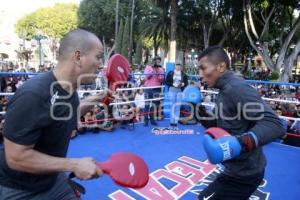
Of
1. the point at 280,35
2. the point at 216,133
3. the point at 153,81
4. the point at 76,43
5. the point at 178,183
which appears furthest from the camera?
the point at 280,35

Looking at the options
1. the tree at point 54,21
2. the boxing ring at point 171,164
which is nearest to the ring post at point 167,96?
the boxing ring at point 171,164

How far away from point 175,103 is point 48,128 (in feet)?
16.0

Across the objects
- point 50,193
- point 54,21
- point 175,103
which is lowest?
point 175,103

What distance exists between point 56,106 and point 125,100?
15.8 feet

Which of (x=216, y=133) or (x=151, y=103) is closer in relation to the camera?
(x=216, y=133)

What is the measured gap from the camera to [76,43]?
1.52m

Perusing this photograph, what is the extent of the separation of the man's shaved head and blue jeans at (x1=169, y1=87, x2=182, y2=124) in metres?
4.65

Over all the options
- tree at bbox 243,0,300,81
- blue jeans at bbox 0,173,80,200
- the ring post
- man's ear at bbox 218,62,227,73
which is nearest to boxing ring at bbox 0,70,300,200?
the ring post

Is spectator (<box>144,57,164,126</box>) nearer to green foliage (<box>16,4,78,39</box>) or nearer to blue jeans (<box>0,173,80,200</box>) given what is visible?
blue jeans (<box>0,173,80,200</box>)

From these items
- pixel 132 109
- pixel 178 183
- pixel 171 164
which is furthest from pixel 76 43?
pixel 132 109

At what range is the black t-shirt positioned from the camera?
130 centimetres

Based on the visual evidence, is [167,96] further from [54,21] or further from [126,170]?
[54,21]

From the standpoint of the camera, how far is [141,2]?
2641 centimetres

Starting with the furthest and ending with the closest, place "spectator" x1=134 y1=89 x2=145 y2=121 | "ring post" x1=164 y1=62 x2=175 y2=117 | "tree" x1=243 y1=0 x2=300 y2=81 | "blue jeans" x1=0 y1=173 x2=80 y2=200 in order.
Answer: "tree" x1=243 y1=0 x2=300 y2=81 < "ring post" x1=164 y1=62 x2=175 y2=117 < "spectator" x1=134 y1=89 x2=145 y2=121 < "blue jeans" x1=0 y1=173 x2=80 y2=200
